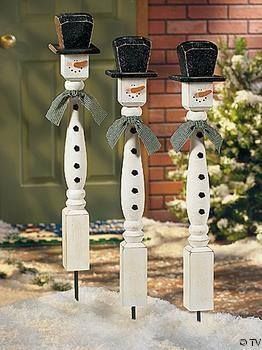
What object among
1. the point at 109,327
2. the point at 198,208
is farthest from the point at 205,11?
the point at 109,327

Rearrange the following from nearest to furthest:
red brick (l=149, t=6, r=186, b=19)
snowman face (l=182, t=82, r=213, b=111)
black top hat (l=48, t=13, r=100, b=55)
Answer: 1. snowman face (l=182, t=82, r=213, b=111)
2. black top hat (l=48, t=13, r=100, b=55)
3. red brick (l=149, t=6, r=186, b=19)

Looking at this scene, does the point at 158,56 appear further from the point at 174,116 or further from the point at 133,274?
the point at 133,274

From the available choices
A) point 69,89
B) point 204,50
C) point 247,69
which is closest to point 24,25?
point 247,69

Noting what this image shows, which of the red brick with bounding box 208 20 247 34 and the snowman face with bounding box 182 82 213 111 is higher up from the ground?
the snowman face with bounding box 182 82 213 111

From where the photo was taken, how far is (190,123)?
4.16 m

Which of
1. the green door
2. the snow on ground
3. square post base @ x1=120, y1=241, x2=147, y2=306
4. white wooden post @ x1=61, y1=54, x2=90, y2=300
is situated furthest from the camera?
the green door

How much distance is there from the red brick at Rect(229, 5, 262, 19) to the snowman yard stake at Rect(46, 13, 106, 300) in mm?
2543

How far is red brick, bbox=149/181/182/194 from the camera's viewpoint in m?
6.89

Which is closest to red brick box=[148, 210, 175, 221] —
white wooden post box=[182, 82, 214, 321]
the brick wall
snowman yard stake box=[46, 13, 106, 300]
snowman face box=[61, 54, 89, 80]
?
the brick wall

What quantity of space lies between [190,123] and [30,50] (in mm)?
2731

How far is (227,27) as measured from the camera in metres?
6.88

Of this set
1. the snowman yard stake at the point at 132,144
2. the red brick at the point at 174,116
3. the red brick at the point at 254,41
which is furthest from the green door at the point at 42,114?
the snowman yard stake at the point at 132,144

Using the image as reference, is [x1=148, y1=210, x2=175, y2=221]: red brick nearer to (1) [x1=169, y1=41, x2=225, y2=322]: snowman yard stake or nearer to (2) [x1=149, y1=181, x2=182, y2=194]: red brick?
(2) [x1=149, y1=181, x2=182, y2=194]: red brick

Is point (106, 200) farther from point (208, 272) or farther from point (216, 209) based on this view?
point (208, 272)
